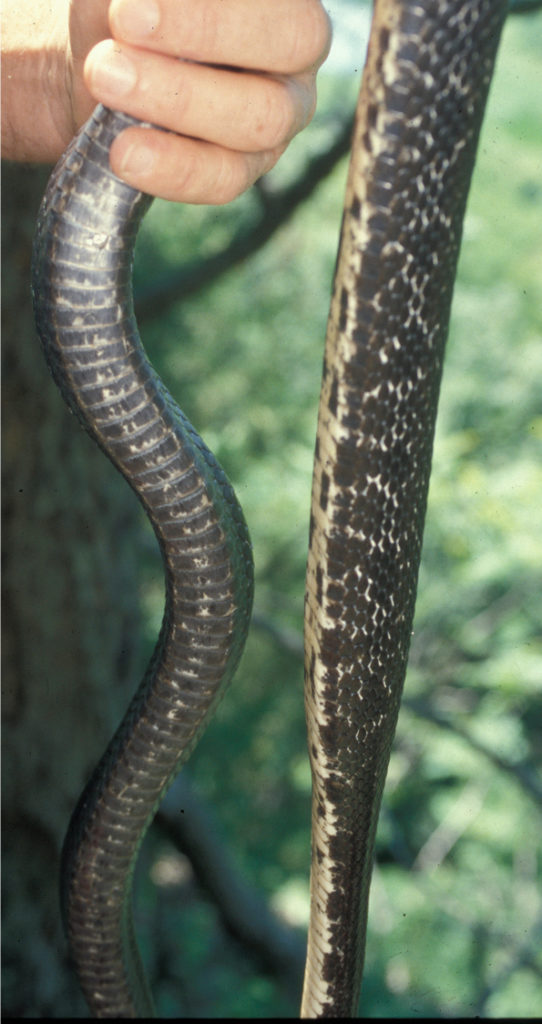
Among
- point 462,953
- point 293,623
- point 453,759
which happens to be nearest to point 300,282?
point 293,623

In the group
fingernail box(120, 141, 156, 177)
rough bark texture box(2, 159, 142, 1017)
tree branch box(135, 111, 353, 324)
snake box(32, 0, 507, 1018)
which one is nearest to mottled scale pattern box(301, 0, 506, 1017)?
snake box(32, 0, 507, 1018)

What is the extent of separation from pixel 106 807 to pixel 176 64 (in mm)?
552

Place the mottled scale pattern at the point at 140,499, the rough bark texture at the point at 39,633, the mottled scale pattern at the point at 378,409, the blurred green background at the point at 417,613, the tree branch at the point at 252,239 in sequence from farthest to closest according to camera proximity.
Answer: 1. the blurred green background at the point at 417,613
2. the tree branch at the point at 252,239
3. the rough bark texture at the point at 39,633
4. the mottled scale pattern at the point at 140,499
5. the mottled scale pattern at the point at 378,409

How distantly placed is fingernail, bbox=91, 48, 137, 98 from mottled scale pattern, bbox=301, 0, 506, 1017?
0.15m

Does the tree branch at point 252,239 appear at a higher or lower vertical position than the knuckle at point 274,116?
higher

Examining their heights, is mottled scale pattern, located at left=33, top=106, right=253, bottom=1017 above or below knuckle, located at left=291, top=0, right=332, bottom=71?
below

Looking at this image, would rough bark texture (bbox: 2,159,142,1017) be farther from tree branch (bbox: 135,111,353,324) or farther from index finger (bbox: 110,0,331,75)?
index finger (bbox: 110,0,331,75)

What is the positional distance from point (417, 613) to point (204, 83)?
2908 mm

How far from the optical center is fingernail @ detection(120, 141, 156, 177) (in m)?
0.59

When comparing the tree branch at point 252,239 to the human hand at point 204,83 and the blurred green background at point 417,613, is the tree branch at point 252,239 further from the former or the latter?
the human hand at point 204,83

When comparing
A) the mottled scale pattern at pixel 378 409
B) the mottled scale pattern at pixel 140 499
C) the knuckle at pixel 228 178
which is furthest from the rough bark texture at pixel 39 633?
the mottled scale pattern at pixel 378 409

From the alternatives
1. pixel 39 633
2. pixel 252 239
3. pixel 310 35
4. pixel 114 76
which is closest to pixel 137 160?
pixel 114 76

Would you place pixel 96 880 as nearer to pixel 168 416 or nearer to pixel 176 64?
pixel 168 416

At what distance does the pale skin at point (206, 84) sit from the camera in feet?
1.96
